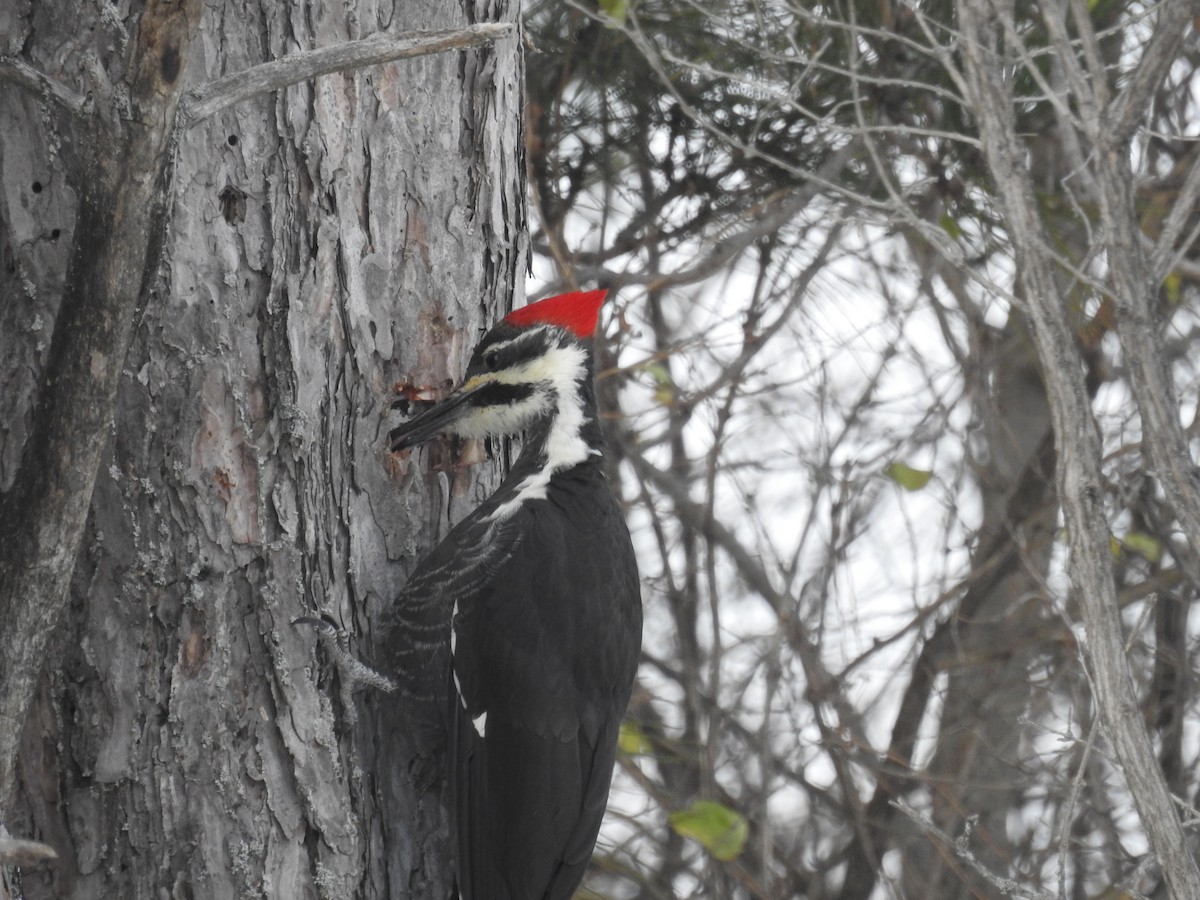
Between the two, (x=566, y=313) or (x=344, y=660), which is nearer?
(x=344, y=660)

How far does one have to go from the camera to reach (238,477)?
170 cm

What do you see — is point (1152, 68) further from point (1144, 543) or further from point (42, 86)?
point (1144, 543)

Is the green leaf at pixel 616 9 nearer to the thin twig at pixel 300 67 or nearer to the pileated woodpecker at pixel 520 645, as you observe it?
the pileated woodpecker at pixel 520 645

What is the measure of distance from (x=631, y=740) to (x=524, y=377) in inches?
57.7

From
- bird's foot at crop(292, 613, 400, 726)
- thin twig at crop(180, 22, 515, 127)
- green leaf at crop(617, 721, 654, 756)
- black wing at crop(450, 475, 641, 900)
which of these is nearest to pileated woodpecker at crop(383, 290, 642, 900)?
black wing at crop(450, 475, 641, 900)

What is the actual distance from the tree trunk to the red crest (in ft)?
0.58

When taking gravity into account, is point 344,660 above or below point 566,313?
below

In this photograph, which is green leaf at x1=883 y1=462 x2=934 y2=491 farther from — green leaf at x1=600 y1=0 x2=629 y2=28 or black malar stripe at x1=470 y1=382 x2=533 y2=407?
black malar stripe at x1=470 y1=382 x2=533 y2=407

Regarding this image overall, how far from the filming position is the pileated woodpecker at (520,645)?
1.92 m

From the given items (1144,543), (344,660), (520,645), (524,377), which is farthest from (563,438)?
(1144,543)

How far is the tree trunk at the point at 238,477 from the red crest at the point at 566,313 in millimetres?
175

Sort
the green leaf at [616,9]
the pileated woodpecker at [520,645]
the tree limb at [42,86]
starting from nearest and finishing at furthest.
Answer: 1. the tree limb at [42,86]
2. the pileated woodpecker at [520,645]
3. the green leaf at [616,9]

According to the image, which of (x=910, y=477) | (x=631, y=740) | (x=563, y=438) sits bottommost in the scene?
(x=631, y=740)

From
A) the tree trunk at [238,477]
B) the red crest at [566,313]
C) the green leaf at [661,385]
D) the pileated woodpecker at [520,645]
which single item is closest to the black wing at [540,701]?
the pileated woodpecker at [520,645]
